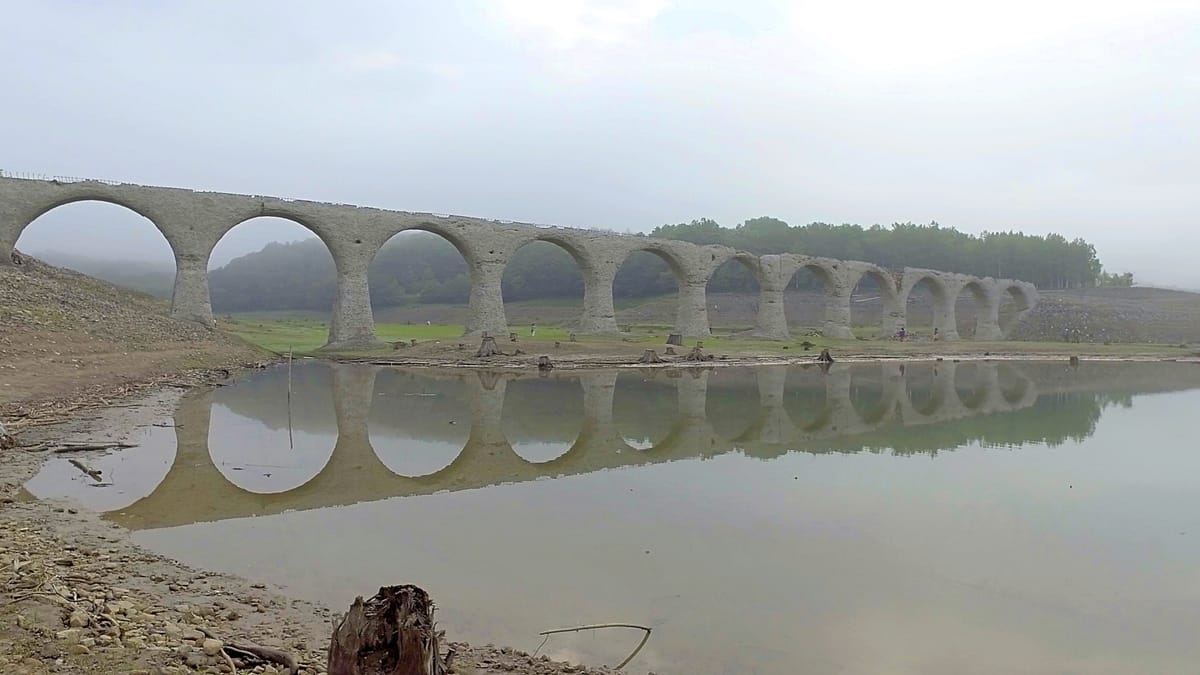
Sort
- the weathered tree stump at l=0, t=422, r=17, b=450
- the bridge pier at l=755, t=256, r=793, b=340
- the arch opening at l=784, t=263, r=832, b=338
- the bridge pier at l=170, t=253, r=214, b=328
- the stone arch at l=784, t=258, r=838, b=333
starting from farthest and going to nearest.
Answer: the arch opening at l=784, t=263, r=832, b=338, the stone arch at l=784, t=258, r=838, b=333, the bridge pier at l=755, t=256, r=793, b=340, the bridge pier at l=170, t=253, r=214, b=328, the weathered tree stump at l=0, t=422, r=17, b=450

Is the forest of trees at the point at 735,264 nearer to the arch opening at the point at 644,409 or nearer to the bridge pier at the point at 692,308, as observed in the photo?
the bridge pier at the point at 692,308

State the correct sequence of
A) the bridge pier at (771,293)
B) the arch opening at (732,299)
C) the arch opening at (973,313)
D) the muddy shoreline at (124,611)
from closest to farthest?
1. the muddy shoreline at (124,611)
2. the bridge pier at (771,293)
3. the arch opening at (732,299)
4. the arch opening at (973,313)

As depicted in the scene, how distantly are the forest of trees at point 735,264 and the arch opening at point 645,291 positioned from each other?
0.14 meters

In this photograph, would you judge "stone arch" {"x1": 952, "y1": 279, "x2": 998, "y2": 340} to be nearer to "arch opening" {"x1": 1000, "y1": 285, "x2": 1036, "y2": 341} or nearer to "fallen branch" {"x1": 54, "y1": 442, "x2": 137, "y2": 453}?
"arch opening" {"x1": 1000, "y1": 285, "x2": 1036, "y2": 341}

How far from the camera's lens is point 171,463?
29.0 feet

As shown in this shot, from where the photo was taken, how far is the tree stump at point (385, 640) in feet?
8.81

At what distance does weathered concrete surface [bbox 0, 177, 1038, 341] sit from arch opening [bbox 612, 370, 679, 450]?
48.3 ft

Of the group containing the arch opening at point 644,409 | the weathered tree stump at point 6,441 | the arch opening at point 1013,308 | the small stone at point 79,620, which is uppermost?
the arch opening at point 1013,308

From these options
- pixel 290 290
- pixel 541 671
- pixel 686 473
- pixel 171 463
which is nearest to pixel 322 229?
pixel 171 463

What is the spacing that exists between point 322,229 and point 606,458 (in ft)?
81.5

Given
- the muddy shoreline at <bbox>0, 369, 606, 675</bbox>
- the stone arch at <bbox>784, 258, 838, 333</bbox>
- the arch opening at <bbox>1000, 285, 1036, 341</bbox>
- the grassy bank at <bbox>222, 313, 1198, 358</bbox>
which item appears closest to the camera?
the muddy shoreline at <bbox>0, 369, 606, 675</bbox>

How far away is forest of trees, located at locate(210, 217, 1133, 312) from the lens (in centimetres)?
7194

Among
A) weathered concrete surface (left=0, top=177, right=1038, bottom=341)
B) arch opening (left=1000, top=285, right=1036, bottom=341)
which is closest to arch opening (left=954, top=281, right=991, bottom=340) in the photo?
arch opening (left=1000, top=285, right=1036, bottom=341)

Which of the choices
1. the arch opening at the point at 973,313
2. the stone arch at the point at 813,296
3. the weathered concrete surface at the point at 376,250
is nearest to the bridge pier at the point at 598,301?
the weathered concrete surface at the point at 376,250
